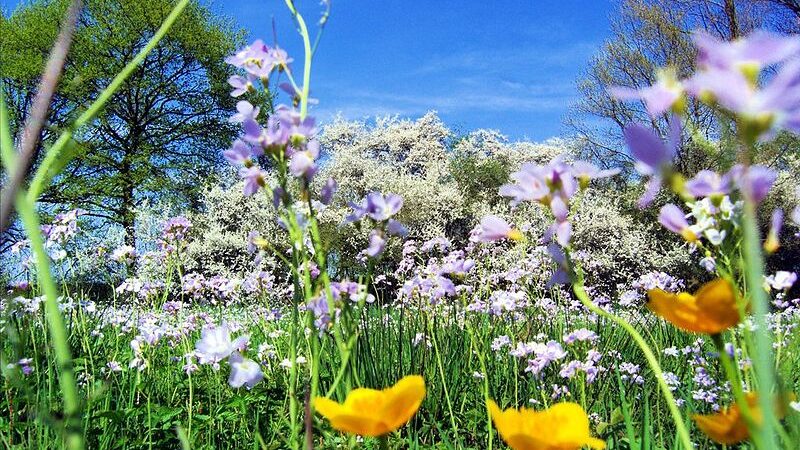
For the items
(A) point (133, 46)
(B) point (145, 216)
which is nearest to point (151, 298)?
(B) point (145, 216)

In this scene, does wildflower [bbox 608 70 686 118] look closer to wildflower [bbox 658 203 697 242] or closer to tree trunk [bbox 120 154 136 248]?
wildflower [bbox 658 203 697 242]

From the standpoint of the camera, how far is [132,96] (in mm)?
22094

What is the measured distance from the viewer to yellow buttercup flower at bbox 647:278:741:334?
81cm

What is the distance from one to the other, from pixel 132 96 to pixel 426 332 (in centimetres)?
2088

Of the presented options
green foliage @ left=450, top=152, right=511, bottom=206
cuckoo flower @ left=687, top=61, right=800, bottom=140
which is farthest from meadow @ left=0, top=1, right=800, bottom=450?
green foliage @ left=450, top=152, right=511, bottom=206

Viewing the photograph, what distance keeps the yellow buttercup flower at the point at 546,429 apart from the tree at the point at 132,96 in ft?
67.2

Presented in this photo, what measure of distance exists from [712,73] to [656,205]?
18.9 m

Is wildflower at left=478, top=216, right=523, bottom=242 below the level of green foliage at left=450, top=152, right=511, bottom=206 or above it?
below

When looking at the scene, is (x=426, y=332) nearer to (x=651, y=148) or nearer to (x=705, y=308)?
(x=705, y=308)

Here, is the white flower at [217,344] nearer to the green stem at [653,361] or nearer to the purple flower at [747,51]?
the green stem at [653,361]

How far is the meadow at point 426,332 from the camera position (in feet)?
2.07

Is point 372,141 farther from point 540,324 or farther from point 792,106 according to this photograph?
point 792,106

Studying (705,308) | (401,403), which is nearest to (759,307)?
(705,308)

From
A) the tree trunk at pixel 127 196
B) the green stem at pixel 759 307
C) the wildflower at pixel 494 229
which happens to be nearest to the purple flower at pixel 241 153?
the wildflower at pixel 494 229
